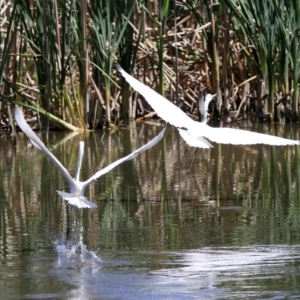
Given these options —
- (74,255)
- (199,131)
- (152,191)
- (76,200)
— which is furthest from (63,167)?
(152,191)

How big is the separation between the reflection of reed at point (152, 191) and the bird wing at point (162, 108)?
0.48m

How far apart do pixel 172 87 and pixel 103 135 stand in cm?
122

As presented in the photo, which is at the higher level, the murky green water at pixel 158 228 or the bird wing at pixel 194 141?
the bird wing at pixel 194 141

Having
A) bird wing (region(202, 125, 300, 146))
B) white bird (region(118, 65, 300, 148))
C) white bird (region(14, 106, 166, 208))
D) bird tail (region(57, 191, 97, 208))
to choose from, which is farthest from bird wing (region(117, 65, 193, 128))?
bird tail (region(57, 191, 97, 208))

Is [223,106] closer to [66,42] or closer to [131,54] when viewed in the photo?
[131,54]

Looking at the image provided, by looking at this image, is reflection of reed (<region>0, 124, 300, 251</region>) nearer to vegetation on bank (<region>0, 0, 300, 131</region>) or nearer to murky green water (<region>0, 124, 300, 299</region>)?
murky green water (<region>0, 124, 300, 299</region>)

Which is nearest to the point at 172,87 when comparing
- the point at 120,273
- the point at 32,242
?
the point at 32,242

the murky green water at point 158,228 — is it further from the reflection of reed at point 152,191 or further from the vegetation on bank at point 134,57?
the vegetation on bank at point 134,57

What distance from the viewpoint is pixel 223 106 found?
9.41 m

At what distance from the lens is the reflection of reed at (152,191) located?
464 cm

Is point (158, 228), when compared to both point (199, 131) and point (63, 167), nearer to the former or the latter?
point (199, 131)

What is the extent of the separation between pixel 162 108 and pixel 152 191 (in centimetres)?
85

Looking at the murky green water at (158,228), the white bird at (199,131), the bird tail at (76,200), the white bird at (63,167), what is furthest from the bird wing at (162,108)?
the bird tail at (76,200)

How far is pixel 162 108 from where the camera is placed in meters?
5.04
